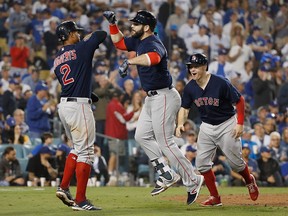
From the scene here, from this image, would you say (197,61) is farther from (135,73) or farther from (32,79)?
(32,79)

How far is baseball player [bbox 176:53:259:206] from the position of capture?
1027cm

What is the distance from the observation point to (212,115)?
1041 centimetres

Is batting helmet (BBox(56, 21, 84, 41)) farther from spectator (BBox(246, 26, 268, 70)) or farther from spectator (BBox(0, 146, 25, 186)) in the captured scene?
spectator (BBox(246, 26, 268, 70))

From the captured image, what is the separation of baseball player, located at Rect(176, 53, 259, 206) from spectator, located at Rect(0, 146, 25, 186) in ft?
18.6

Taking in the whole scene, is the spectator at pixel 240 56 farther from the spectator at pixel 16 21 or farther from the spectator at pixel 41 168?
the spectator at pixel 41 168

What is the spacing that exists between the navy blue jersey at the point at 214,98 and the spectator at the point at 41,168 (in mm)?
5647

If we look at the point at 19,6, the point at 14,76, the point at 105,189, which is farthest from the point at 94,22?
the point at 105,189

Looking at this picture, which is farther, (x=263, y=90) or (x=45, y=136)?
(x=263, y=90)

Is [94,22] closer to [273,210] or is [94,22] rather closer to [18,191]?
[18,191]

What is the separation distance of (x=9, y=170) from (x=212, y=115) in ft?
19.7

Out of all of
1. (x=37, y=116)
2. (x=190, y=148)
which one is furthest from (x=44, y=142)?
(x=190, y=148)

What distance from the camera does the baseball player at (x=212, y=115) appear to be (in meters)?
10.3

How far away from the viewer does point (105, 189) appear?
13.6m

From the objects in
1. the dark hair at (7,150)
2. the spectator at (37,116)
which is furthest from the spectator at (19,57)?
the dark hair at (7,150)
